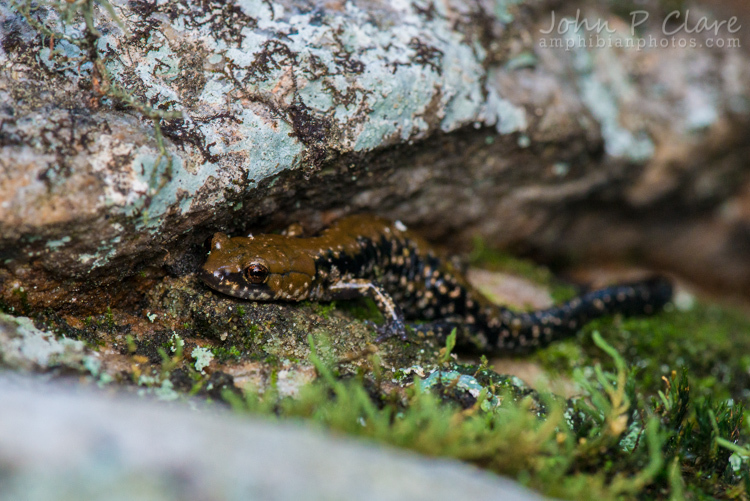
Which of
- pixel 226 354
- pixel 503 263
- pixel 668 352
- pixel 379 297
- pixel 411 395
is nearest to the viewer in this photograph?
pixel 411 395

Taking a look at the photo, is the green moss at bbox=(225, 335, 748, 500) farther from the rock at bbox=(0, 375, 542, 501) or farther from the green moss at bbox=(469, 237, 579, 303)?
the green moss at bbox=(469, 237, 579, 303)

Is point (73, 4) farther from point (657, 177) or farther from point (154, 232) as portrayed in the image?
point (657, 177)

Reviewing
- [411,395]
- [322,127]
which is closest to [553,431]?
[411,395]

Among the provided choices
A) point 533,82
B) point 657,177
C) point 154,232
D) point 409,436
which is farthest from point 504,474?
point 657,177

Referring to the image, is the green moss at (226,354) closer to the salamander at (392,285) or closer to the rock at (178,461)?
the salamander at (392,285)

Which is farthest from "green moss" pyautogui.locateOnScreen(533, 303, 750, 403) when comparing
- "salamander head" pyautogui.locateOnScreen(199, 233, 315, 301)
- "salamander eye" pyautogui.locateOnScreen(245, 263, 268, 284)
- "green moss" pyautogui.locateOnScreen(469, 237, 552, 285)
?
"salamander eye" pyautogui.locateOnScreen(245, 263, 268, 284)

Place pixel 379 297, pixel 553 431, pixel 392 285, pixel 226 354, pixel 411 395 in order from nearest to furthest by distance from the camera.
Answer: pixel 553 431, pixel 411 395, pixel 226 354, pixel 379 297, pixel 392 285

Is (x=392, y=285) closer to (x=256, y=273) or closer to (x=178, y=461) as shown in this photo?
(x=256, y=273)
